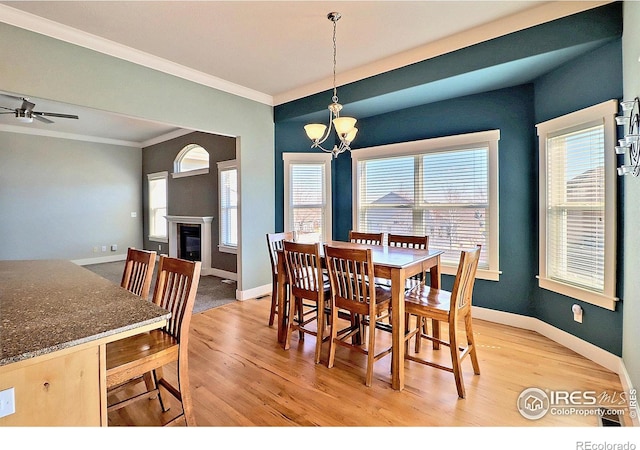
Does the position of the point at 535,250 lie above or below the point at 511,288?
above

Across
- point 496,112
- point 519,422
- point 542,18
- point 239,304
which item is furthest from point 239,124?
point 519,422

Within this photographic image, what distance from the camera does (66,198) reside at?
21.8ft

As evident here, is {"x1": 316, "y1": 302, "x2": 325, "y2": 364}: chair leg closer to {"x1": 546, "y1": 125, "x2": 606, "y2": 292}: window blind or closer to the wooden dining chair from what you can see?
the wooden dining chair

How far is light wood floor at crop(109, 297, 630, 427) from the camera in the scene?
76.4 inches

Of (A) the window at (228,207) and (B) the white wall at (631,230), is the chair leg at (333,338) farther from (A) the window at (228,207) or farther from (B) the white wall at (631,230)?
(A) the window at (228,207)

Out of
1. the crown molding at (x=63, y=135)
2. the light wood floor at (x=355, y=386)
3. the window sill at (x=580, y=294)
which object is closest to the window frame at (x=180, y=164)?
the crown molding at (x=63, y=135)

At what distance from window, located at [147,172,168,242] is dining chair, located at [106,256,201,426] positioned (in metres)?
5.92

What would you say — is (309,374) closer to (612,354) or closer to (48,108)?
(612,354)

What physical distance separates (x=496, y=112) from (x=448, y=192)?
0.98 meters

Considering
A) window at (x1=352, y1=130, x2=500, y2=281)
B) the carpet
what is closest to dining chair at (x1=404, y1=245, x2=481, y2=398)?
window at (x1=352, y1=130, x2=500, y2=281)

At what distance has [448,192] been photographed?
12.5 feet

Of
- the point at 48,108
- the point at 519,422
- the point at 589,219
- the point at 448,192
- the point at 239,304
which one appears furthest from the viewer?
the point at 48,108

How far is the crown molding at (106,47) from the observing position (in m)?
2.59

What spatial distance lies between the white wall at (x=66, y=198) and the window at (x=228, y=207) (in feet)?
10.9
